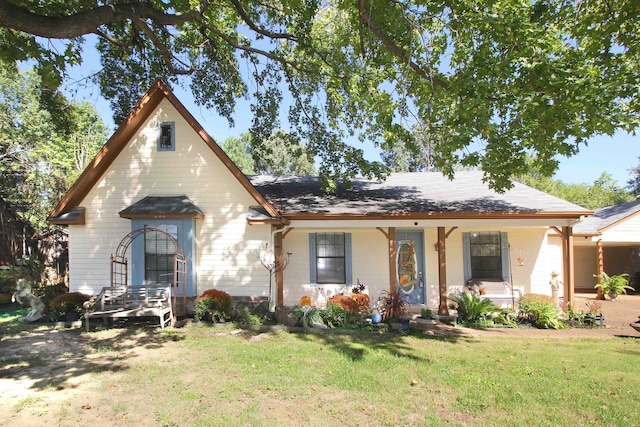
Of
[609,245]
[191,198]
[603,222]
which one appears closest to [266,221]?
[191,198]

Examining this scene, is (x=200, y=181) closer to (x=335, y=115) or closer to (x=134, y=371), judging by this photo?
(x=335, y=115)

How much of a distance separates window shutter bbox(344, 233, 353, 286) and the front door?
1.46 m

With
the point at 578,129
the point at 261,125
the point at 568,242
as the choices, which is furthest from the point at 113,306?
the point at 568,242

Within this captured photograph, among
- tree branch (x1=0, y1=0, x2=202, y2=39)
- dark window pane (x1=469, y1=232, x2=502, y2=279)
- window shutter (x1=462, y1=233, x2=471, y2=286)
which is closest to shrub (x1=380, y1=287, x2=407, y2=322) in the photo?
window shutter (x1=462, y1=233, x2=471, y2=286)

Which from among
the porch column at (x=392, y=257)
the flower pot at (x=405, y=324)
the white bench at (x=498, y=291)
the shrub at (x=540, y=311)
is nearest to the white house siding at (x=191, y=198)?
the porch column at (x=392, y=257)

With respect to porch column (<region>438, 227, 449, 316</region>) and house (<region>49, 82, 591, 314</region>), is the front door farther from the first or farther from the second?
porch column (<region>438, 227, 449, 316</region>)

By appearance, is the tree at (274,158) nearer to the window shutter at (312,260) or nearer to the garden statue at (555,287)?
the window shutter at (312,260)

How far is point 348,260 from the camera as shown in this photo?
1118cm

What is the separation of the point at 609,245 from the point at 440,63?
13828 mm

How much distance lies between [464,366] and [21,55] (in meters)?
10.6

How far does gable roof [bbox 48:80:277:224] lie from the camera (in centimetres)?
965

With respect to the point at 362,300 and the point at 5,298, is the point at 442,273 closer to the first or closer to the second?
the point at 362,300

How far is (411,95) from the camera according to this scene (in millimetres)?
9773

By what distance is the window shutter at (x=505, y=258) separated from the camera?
11.0 metres
